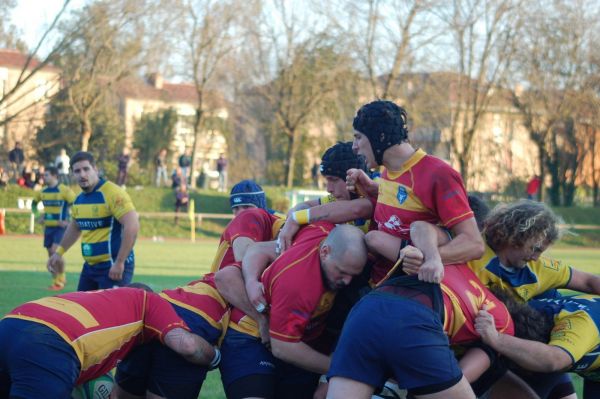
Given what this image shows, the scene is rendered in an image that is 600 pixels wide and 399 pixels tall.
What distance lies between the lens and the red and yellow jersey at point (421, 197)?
171 inches

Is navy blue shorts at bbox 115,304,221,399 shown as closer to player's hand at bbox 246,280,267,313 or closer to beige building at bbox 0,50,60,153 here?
player's hand at bbox 246,280,267,313

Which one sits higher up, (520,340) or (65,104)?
(65,104)

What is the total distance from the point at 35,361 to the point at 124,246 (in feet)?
15.9

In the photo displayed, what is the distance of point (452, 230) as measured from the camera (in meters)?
4.38

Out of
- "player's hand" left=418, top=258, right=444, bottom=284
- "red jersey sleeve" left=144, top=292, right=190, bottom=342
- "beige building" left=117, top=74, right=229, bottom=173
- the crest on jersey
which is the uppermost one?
"beige building" left=117, top=74, right=229, bottom=173

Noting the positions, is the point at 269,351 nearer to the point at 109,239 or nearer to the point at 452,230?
the point at 452,230

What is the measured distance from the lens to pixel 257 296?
15.5 feet

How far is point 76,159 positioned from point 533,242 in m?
5.87

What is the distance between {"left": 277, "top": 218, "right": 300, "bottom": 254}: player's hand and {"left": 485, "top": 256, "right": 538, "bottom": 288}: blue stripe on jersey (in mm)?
1251

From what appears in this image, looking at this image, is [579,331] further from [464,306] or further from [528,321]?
[464,306]

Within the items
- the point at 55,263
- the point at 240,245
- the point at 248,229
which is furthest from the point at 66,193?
the point at 240,245

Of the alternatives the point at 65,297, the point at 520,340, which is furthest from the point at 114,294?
the point at 520,340

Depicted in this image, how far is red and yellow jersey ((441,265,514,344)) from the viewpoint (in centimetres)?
407

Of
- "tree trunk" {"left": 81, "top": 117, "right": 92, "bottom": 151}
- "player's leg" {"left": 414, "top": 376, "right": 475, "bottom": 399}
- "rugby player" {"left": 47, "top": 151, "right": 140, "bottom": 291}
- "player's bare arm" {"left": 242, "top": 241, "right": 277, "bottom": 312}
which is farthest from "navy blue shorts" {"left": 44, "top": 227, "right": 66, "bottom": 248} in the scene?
"tree trunk" {"left": 81, "top": 117, "right": 92, "bottom": 151}
